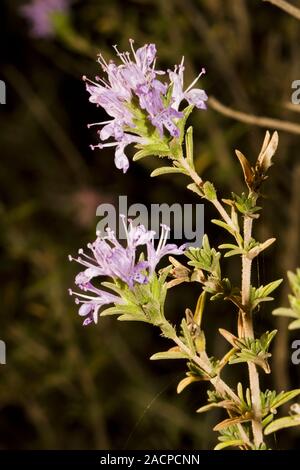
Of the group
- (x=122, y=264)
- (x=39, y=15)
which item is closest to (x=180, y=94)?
(x=122, y=264)

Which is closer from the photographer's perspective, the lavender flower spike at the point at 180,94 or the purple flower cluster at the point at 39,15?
the lavender flower spike at the point at 180,94

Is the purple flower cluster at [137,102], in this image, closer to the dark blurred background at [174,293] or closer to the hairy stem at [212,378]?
the hairy stem at [212,378]

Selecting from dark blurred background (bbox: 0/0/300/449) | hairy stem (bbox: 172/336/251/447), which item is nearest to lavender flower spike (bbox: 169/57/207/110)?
hairy stem (bbox: 172/336/251/447)

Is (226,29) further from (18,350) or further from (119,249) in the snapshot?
(119,249)

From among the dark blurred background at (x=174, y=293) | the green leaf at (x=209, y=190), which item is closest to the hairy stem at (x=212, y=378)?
the green leaf at (x=209, y=190)

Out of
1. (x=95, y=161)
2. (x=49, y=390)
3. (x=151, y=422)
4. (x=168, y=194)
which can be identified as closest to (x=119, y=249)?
(x=151, y=422)

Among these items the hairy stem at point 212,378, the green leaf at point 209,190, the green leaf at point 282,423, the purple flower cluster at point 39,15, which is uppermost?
the purple flower cluster at point 39,15

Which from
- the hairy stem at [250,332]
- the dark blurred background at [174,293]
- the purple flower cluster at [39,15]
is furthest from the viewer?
the purple flower cluster at [39,15]

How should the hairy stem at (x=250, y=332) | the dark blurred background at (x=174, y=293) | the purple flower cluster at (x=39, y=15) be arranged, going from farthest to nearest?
the purple flower cluster at (x=39, y=15)
the dark blurred background at (x=174, y=293)
the hairy stem at (x=250, y=332)
